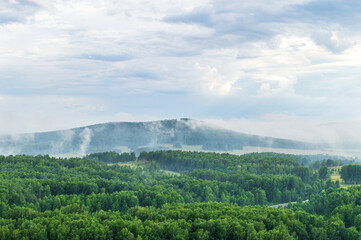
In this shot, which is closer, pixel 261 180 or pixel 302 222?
pixel 302 222

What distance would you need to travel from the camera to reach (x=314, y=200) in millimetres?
150375

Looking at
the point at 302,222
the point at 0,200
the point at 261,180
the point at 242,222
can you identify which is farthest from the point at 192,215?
the point at 261,180

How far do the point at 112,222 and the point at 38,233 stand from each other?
17.3m

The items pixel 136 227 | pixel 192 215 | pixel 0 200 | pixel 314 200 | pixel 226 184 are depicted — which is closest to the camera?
pixel 136 227

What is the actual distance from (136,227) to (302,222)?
50026mm

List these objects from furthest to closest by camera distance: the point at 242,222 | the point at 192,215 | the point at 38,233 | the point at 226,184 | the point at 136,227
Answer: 1. the point at 226,184
2. the point at 192,215
3. the point at 242,222
4. the point at 136,227
5. the point at 38,233

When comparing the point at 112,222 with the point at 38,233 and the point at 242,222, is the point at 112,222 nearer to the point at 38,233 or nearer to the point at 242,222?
the point at 38,233

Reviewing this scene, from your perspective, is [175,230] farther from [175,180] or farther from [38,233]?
[175,180]

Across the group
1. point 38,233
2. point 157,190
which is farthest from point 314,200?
point 38,233

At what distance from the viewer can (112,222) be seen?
90688 mm

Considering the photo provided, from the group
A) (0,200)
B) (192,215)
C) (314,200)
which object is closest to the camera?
(192,215)

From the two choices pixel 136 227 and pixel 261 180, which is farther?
pixel 261 180

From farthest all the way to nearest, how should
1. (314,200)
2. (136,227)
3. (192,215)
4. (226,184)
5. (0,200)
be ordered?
(226,184)
(314,200)
(0,200)
(192,215)
(136,227)

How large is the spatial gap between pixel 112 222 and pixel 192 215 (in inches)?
1001
